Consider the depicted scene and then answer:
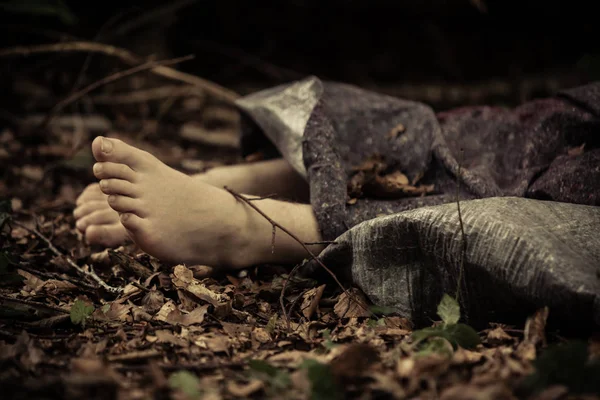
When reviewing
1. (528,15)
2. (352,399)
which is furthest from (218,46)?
(352,399)

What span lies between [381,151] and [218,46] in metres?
2.67

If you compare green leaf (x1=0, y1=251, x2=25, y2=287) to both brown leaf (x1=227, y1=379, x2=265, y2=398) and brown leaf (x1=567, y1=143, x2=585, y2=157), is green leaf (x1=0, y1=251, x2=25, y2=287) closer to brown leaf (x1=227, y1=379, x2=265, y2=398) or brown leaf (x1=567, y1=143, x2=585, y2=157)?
brown leaf (x1=227, y1=379, x2=265, y2=398)

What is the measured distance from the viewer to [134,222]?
1.38m

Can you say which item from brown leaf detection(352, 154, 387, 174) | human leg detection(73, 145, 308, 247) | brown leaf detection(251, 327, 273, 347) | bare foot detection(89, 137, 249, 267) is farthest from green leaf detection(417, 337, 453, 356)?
human leg detection(73, 145, 308, 247)

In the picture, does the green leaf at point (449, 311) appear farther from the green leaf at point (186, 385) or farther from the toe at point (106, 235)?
the toe at point (106, 235)

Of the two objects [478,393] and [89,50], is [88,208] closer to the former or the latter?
[89,50]

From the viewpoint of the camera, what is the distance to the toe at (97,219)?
5.66 ft

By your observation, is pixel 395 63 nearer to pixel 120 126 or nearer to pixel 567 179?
pixel 120 126

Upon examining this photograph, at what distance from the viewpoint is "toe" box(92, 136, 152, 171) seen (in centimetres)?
139

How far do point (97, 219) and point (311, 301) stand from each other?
81 centimetres

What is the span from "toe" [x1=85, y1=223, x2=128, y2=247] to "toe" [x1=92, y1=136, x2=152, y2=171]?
37 cm

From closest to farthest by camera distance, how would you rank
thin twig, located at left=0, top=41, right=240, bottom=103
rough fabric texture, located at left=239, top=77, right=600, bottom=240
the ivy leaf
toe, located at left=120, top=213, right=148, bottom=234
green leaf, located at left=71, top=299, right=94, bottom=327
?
green leaf, located at left=71, top=299, right=94, bottom=327
toe, located at left=120, top=213, right=148, bottom=234
rough fabric texture, located at left=239, top=77, right=600, bottom=240
the ivy leaf
thin twig, located at left=0, top=41, right=240, bottom=103

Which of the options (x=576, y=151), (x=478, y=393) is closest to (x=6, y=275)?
(x=478, y=393)

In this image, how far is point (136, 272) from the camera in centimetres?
147
